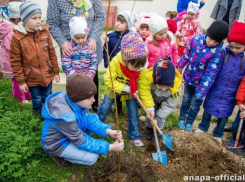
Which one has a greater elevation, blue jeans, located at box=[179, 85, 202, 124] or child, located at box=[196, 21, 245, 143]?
child, located at box=[196, 21, 245, 143]

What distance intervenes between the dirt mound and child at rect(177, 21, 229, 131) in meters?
0.67

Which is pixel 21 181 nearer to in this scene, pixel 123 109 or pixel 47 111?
pixel 47 111

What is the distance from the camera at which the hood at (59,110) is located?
2.02m

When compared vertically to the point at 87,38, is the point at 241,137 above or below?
below

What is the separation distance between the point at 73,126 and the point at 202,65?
6.66ft

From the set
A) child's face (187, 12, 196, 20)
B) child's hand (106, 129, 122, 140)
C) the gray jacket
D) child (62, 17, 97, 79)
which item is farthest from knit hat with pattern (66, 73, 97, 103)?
the gray jacket

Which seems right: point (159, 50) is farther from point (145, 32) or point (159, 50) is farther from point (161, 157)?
point (161, 157)

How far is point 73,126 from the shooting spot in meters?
2.06

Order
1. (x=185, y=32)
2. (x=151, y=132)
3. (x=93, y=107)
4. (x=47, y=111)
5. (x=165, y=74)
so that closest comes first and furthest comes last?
(x=47, y=111), (x=165, y=74), (x=151, y=132), (x=93, y=107), (x=185, y=32)

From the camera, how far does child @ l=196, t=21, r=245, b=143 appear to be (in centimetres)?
273

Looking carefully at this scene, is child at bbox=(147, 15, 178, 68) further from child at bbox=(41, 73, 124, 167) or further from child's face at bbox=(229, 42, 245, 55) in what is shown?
child at bbox=(41, 73, 124, 167)

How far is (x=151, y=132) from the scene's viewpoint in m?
3.17

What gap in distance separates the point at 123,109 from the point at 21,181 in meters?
2.10

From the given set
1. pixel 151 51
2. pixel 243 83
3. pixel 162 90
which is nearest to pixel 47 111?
pixel 162 90
